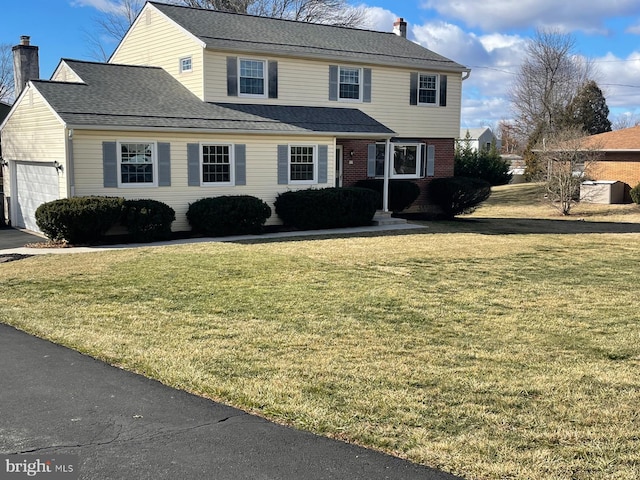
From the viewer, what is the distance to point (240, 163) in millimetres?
18766

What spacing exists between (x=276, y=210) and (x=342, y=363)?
42.7 ft

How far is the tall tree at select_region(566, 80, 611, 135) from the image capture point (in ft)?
149

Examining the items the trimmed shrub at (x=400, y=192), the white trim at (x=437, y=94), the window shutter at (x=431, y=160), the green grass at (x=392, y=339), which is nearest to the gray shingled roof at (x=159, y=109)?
the trimmed shrub at (x=400, y=192)

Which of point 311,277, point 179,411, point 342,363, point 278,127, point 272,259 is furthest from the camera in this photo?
point 278,127

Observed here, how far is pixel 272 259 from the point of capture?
13398 millimetres

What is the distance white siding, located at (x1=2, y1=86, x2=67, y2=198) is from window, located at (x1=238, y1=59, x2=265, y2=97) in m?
5.97

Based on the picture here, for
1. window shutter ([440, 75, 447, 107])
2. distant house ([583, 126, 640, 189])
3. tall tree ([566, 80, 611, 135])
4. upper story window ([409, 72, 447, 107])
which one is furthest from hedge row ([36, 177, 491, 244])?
tall tree ([566, 80, 611, 135])

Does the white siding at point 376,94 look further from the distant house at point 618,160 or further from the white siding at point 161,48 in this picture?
the distant house at point 618,160

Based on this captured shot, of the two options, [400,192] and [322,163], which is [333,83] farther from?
[400,192]

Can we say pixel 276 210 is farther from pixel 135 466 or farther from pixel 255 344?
pixel 135 466

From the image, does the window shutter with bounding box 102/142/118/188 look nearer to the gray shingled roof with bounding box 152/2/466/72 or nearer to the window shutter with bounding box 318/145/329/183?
the gray shingled roof with bounding box 152/2/466/72

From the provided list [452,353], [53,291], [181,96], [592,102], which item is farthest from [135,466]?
[592,102]

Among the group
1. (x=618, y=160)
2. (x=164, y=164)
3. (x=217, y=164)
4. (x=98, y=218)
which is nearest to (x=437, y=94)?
(x=217, y=164)

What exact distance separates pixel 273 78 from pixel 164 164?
17.8 ft
